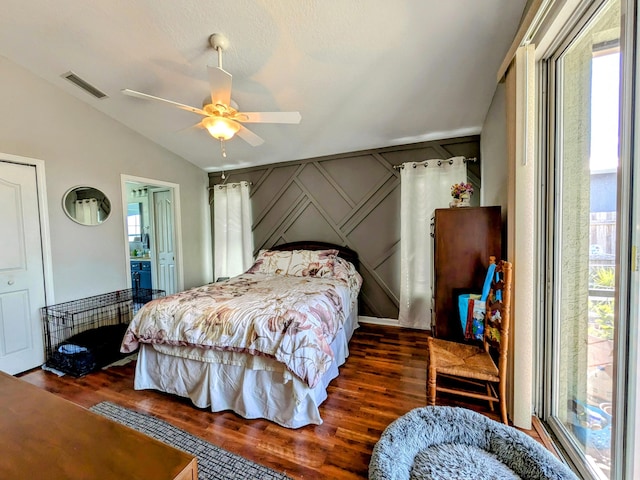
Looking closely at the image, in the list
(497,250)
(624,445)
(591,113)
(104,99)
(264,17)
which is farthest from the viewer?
(104,99)

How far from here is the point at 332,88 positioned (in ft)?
8.13

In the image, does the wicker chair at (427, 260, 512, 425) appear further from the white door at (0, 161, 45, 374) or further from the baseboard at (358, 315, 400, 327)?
the white door at (0, 161, 45, 374)

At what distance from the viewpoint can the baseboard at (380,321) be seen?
3574mm

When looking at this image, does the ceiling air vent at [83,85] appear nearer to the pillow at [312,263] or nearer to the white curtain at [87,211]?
the white curtain at [87,211]

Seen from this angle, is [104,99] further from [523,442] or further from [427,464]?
[523,442]

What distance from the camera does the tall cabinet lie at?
2.08 meters

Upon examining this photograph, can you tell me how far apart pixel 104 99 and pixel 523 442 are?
4.47 meters

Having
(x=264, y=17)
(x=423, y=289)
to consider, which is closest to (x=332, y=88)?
(x=264, y=17)

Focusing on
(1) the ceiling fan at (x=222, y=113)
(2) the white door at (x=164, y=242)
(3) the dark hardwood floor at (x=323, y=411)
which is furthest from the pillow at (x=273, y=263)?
(1) the ceiling fan at (x=222, y=113)

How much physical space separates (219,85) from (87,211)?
2.48 metres

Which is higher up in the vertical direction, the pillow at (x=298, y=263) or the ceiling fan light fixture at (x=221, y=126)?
the ceiling fan light fixture at (x=221, y=126)

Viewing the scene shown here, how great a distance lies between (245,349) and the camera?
1832 millimetres

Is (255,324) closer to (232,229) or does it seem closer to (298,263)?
(298,263)

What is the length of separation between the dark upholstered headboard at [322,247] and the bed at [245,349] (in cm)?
121
